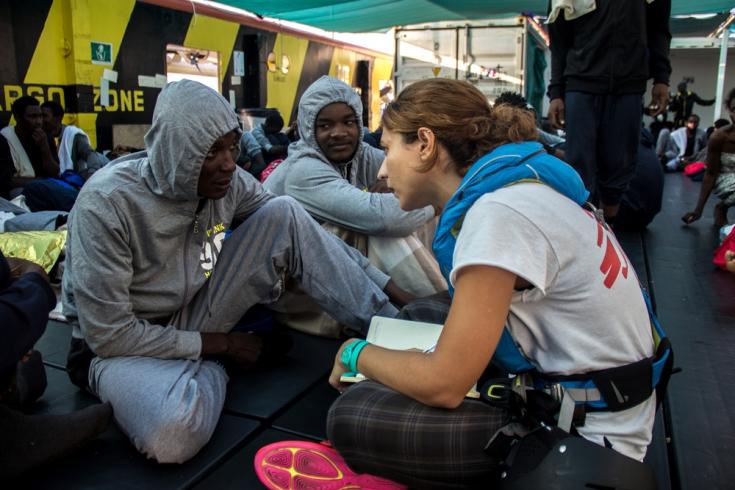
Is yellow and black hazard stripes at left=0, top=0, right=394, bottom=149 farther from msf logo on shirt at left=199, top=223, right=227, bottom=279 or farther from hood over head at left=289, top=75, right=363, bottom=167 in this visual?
msf logo on shirt at left=199, top=223, right=227, bottom=279

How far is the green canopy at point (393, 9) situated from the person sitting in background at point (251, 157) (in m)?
1.57

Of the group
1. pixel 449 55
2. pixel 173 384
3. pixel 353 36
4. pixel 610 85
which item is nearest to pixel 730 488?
pixel 173 384

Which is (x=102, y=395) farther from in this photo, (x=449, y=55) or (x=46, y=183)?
(x=449, y=55)

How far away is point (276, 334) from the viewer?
2297mm

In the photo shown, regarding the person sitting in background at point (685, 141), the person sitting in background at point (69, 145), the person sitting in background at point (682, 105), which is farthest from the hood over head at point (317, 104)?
the person sitting in background at point (682, 105)

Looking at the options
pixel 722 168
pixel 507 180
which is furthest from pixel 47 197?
pixel 722 168

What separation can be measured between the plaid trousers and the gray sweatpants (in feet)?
1.56

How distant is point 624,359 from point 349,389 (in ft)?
2.13

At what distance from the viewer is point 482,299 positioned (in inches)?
44.3

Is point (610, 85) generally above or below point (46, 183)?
above

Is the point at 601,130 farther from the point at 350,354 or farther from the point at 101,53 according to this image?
the point at 101,53

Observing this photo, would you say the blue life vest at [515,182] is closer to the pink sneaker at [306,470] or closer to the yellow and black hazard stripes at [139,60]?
the pink sneaker at [306,470]

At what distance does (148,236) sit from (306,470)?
0.84 m

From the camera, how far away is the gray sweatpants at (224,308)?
1.64m
